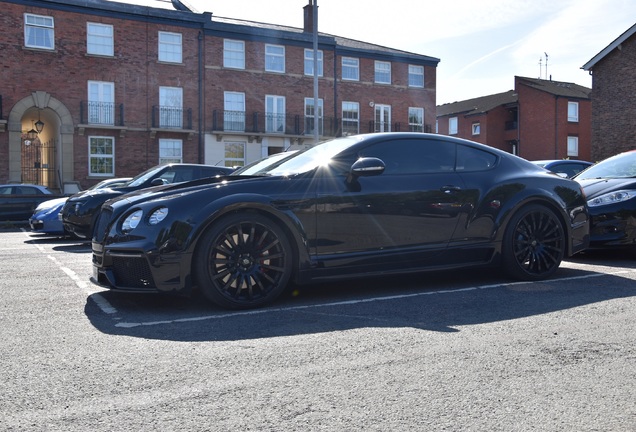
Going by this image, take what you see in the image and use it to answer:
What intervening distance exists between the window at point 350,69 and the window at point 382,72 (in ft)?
4.29

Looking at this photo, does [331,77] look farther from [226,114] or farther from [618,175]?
[618,175]

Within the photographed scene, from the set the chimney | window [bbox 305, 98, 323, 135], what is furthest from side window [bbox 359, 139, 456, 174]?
the chimney

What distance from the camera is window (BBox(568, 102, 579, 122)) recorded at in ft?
157

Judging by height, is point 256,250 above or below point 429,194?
below

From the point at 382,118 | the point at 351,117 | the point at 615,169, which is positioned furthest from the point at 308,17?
the point at 615,169

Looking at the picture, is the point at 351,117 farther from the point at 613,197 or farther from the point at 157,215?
the point at 157,215

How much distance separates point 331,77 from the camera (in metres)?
35.7

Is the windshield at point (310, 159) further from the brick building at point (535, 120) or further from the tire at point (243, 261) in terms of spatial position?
the brick building at point (535, 120)

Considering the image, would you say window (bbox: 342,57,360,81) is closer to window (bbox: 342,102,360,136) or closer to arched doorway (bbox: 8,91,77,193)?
window (bbox: 342,102,360,136)

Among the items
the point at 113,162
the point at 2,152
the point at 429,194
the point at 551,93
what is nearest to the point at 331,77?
Result: the point at 113,162

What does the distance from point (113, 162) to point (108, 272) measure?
1048 inches

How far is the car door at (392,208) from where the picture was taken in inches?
204

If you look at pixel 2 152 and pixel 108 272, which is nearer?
pixel 108 272

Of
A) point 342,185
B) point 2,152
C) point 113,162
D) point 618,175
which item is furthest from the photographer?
point 113,162
